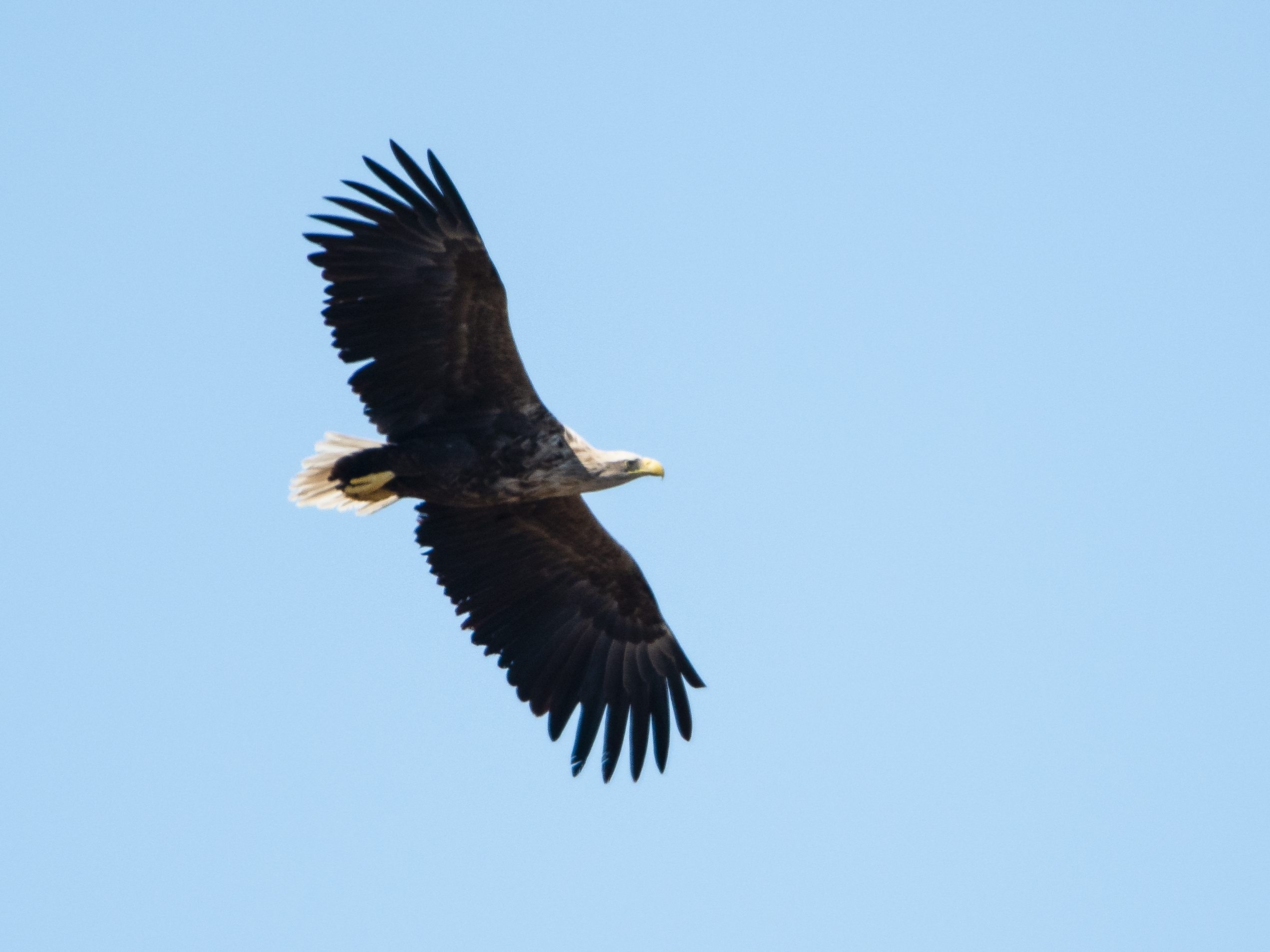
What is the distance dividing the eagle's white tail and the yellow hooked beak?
1.53 metres

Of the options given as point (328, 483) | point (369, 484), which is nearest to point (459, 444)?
point (369, 484)

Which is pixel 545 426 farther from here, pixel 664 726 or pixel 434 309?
pixel 664 726

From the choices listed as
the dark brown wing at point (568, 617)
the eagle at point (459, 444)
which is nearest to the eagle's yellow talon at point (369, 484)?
the eagle at point (459, 444)

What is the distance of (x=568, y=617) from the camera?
11.8 meters

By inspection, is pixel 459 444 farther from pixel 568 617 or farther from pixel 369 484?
pixel 568 617

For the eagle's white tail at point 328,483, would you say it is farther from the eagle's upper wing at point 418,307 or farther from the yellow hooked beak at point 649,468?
the yellow hooked beak at point 649,468

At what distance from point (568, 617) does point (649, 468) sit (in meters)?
1.67

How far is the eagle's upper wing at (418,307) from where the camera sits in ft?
33.8

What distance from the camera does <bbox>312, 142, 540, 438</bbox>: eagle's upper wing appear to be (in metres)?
10.3

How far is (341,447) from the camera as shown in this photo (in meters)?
11.2

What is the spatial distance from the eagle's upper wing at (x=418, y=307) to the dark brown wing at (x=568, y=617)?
106cm

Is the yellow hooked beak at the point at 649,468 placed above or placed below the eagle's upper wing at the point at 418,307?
below

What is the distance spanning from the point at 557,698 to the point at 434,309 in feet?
9.07

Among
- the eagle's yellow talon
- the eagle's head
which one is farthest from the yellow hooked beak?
the eagle's yellow talon
